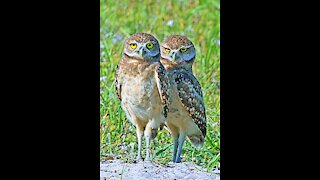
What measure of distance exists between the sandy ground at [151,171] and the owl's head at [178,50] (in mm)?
433

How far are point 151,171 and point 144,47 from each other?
0.51 metres

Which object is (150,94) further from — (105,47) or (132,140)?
(105,47)

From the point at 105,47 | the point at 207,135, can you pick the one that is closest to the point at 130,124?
the point at 207,135

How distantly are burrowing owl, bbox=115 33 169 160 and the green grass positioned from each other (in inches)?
8.6

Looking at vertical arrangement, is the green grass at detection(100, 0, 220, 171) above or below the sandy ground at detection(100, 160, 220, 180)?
above

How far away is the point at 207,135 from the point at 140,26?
141cm

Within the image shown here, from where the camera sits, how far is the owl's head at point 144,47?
10.3 ft

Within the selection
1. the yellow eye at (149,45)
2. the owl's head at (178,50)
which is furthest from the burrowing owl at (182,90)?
the yellow eye at (149,45)

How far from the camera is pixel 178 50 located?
10.6 ft

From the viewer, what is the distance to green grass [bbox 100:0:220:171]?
3.47 m

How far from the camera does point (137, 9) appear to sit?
5137mm

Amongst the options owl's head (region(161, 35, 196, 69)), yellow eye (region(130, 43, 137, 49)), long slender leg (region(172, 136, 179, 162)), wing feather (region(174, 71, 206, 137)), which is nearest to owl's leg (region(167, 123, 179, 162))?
long slender leg (region(172, 136, 179, 162))

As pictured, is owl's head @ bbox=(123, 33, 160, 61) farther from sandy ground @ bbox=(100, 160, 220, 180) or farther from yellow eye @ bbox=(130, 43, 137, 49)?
sandy ground @ bbox=(100, 160, 220, 180)

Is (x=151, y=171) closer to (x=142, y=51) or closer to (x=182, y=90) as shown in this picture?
(x=182, y=90)
